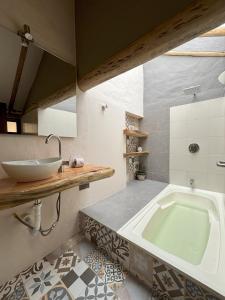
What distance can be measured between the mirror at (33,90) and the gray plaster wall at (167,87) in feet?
5.99

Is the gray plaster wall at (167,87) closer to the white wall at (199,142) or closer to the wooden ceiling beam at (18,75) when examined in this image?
the white wall at (199,142)

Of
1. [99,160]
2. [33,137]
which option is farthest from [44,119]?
[99,160]

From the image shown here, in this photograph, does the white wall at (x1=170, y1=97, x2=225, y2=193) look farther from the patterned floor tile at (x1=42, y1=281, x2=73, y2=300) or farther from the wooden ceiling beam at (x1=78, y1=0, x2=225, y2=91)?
the patterned floor tile at (x1=42, y1=281, x2=73, y2=300)

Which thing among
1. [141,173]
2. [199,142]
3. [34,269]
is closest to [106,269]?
[34,269]

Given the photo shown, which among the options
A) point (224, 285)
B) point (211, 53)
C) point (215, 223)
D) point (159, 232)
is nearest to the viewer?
point (224, 285)

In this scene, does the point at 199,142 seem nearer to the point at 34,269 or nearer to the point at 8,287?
the point at 34,269

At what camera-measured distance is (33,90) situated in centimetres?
117

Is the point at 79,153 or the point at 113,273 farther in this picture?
the point at 79,153

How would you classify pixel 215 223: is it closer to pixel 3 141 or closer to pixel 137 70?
pixel 3 141

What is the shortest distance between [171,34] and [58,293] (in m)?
1.89

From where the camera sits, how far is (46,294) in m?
0.98

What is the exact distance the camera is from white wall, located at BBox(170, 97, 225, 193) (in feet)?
6.65

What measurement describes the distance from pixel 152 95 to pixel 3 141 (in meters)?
2.62

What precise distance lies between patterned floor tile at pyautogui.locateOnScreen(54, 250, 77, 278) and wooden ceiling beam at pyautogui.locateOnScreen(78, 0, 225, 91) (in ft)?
5.63
